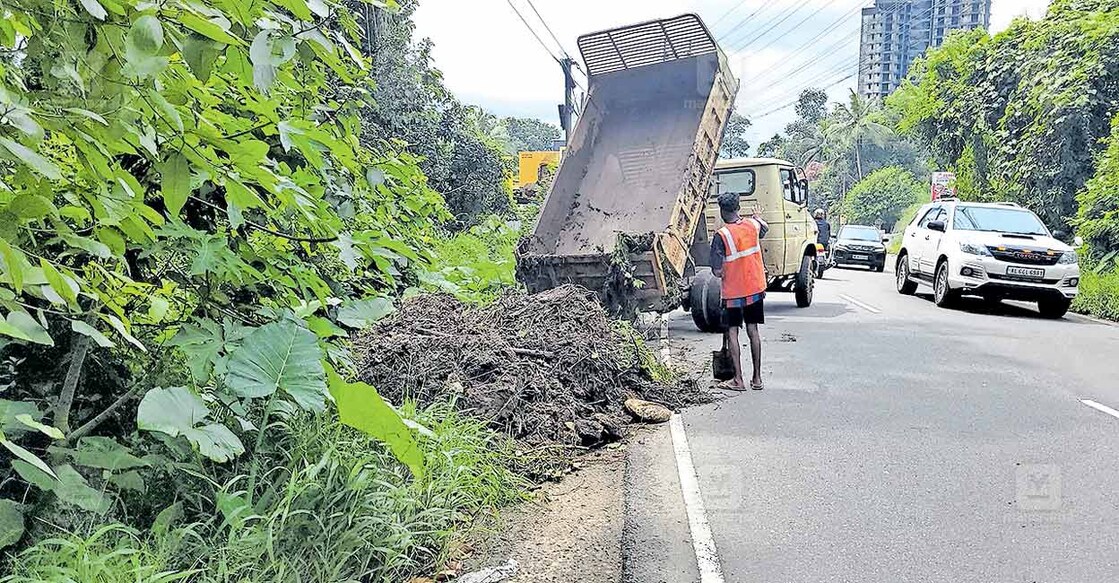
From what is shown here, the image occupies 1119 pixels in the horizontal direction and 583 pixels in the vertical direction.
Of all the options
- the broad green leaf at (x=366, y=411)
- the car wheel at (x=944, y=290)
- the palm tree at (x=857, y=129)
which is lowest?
the car wheel at (x=944, y=290)

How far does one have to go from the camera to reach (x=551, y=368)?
634 centimetres

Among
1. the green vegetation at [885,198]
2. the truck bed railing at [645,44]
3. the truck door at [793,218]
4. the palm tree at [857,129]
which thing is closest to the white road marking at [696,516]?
the truck bed railing at [645,44]

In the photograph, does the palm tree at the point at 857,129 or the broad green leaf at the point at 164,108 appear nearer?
the broad green leaf at the point at 164,108

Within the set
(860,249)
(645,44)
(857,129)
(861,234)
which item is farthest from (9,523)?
(857,129)

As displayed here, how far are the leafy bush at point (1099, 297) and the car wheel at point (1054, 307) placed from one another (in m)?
0.72

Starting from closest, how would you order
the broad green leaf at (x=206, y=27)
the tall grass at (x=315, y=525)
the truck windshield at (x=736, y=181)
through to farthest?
the broad green leaf at (x=206, y=27) < the tall grass at (x=315, y=525) < the truck windshield at (x=736, y=181)

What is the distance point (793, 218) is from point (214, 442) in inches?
455

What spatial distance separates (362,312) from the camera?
336 cm

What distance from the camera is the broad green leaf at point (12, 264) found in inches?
64.6

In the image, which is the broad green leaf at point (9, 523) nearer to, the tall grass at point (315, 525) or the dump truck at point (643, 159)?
the tall grass at point (315, 525)

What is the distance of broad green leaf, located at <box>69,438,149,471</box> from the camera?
3.12m

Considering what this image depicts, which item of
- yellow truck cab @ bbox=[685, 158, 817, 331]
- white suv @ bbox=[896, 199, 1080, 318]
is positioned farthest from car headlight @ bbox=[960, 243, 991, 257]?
yellow truck cab @ bbox=[685, 158, 817, 331]

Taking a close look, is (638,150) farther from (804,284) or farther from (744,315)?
(804,284)

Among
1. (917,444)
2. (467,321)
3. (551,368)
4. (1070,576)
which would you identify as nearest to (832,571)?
(1070,576)
